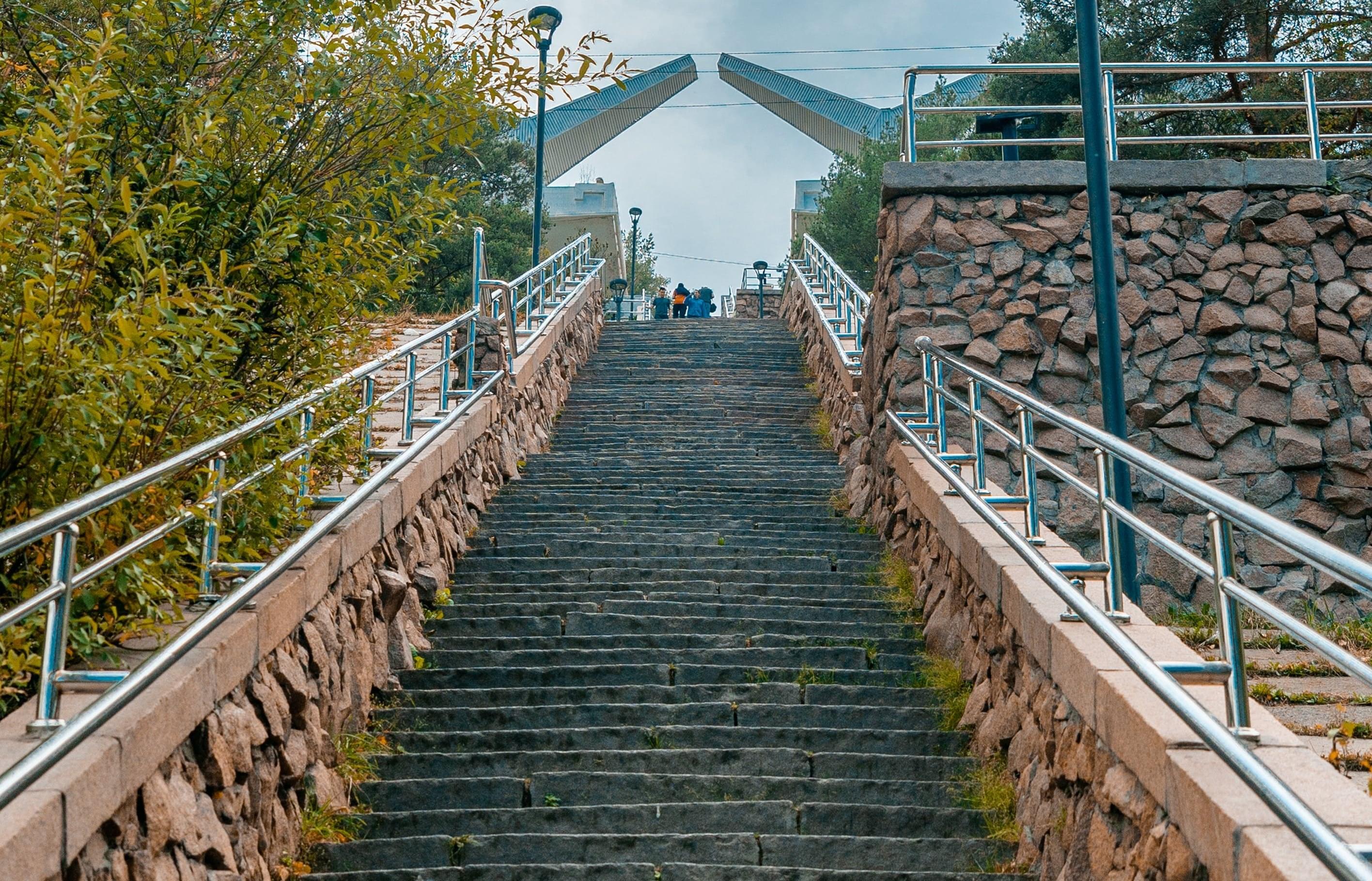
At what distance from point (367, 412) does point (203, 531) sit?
1344 mm

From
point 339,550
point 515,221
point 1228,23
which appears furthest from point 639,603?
point 515,221

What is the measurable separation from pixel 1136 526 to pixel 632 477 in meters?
6.35

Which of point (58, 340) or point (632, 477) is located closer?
point (58, 340)

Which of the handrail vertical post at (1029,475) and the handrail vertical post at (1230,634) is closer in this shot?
the handrail vertical post at (1230,634)

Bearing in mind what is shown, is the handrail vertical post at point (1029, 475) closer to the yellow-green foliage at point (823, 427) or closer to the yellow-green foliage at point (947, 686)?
the yellow-green foliage at point (947, 686)

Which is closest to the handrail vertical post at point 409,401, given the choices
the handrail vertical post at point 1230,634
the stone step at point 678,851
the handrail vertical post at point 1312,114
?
the stone step at point 678,851

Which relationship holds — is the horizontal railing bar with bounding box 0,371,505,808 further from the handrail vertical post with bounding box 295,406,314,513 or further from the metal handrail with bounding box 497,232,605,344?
the metal handrail with bounding box 497,232,605,344

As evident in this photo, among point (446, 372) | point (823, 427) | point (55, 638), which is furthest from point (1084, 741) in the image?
point (823, 427)

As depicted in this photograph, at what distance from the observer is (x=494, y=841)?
15.5ft

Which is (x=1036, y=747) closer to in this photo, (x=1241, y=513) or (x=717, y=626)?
(x=1241, y=513)

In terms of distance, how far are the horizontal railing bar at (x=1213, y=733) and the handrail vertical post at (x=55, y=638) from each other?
2779mm

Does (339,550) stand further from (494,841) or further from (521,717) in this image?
(494,841)

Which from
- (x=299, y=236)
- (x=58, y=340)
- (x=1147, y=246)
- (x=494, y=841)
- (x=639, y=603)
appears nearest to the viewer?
(x=58, y=340)

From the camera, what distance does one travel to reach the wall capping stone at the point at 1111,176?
29.4ft
